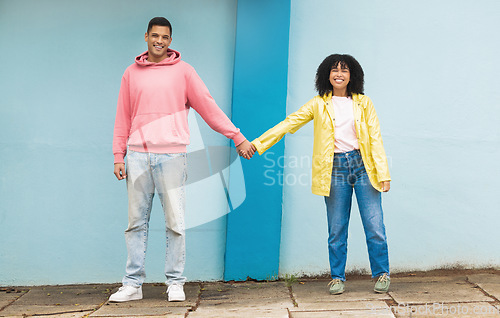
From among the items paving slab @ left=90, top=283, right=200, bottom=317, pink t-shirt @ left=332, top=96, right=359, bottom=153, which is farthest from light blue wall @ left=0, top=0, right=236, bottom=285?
pink t-shirt @ left=332, top=96, right=359, bottom=153

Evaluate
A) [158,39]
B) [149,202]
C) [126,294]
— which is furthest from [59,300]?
[158,39]

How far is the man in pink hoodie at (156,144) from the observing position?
3.42 m

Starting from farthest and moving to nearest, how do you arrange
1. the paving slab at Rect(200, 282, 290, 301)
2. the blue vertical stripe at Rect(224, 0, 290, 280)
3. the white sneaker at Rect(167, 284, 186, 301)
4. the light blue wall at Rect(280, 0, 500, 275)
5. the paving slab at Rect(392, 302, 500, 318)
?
the light blue wall at Rect(280, 0, 500, 275), the blue vertical stripe at Rect(224, 0, 290, 280), the paving slab at Rect(200, 282, 290, 301), the white sneaker at Rect(167, 284, 186, 301), the paving slab at Rect(392, 302, 500, 318)

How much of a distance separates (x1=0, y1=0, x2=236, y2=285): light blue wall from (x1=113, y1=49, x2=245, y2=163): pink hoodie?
67 cm

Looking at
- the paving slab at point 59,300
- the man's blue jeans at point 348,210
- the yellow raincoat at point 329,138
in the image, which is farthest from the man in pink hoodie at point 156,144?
the man's blue jeans at point 348,210

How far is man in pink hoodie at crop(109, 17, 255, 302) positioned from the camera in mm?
3418

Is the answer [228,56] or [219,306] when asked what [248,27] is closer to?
[228,56]

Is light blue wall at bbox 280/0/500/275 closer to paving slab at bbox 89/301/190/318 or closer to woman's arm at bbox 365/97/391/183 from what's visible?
woman's arm at bbox 365/97/391/183

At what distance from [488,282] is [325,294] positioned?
1253 millimetres

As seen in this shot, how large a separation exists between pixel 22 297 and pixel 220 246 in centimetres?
152

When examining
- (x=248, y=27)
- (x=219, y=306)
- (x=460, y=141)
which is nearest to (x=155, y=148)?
(x=219, y=306)

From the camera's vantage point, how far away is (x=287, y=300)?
3.49 m

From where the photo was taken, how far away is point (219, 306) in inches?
133

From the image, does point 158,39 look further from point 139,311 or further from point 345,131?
point 139,311
